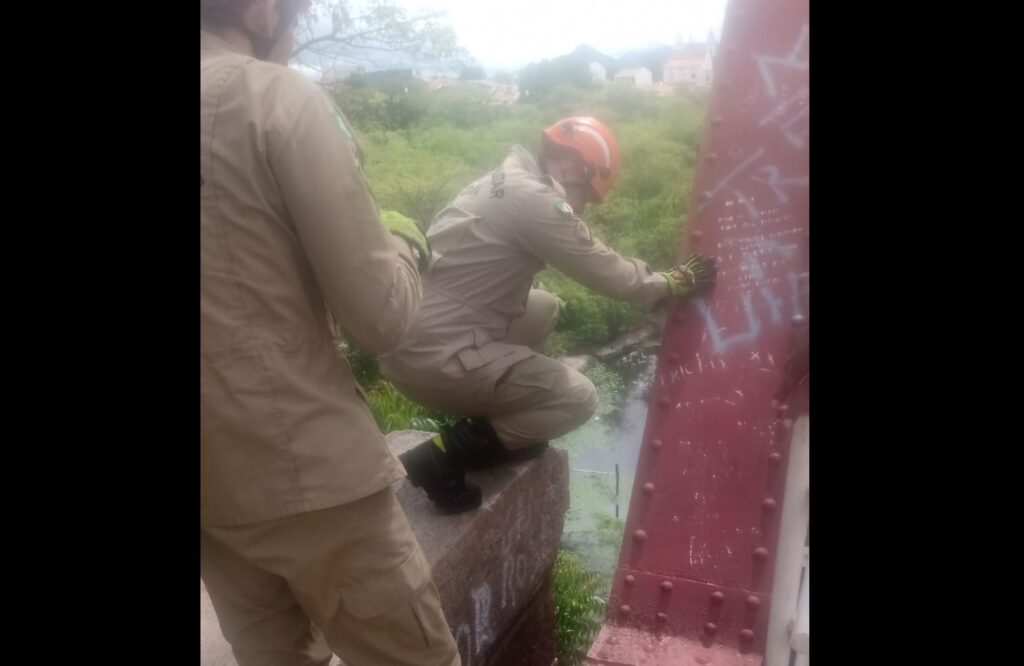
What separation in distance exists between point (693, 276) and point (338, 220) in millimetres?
1211

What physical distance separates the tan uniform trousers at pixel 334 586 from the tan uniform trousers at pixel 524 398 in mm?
790

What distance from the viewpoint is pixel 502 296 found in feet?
8.29

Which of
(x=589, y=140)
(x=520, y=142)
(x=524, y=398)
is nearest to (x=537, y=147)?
(x=520, y=142)

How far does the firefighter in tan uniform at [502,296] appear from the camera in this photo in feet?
8.00

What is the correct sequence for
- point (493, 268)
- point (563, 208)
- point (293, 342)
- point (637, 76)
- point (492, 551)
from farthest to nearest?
1. point (492, 551)
2. point (493, 268)
3. point (563, 208)
4. point (637, 76)
5. point (293, 342)

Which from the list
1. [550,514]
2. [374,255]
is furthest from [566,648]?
[374,255]

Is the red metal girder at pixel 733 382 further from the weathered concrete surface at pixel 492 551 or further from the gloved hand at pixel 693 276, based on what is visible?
the weathered concrete surface at pixel 492 551

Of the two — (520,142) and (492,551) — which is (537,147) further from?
(492,551)

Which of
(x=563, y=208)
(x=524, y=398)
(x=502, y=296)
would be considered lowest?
(x=524, y=398)

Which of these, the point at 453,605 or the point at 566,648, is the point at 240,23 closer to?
the point at 453,605

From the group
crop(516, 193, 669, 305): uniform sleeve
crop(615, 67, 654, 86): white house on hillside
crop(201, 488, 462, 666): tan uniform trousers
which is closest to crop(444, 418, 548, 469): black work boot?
crop(516, 193, 669, 305): uniform sleeve

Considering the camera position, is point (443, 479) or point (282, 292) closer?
point (282, 292)

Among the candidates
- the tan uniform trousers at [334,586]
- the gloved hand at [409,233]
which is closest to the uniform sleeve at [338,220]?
the gloved hand at [409,233]

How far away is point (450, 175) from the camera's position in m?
2.70
